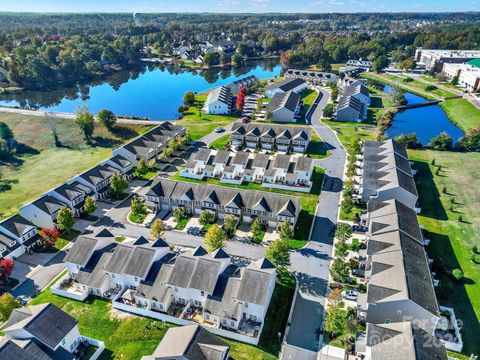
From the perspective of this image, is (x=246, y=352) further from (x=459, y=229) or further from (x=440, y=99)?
(x=440, y=99)

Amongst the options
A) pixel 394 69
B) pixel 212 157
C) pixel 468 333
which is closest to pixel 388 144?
pixel 212 157

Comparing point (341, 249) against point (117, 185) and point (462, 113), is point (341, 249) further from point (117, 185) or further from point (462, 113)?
point (462, 113)

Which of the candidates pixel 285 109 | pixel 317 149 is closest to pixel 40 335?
pixel 317 149

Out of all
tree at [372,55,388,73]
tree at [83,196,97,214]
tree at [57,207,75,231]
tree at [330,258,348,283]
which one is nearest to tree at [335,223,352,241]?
tree at [330,258,348,283]

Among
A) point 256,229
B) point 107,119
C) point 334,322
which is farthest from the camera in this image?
point 107,119

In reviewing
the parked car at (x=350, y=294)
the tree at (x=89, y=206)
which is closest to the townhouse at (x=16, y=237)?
the tree at (x=89, y=206)


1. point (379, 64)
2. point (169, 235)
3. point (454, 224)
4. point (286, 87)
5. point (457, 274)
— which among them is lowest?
point (169, 235)

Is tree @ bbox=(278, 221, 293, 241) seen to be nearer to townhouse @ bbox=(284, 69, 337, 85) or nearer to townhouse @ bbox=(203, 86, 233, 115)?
townhouse @ bbox=(203, 86, 233, 115)
